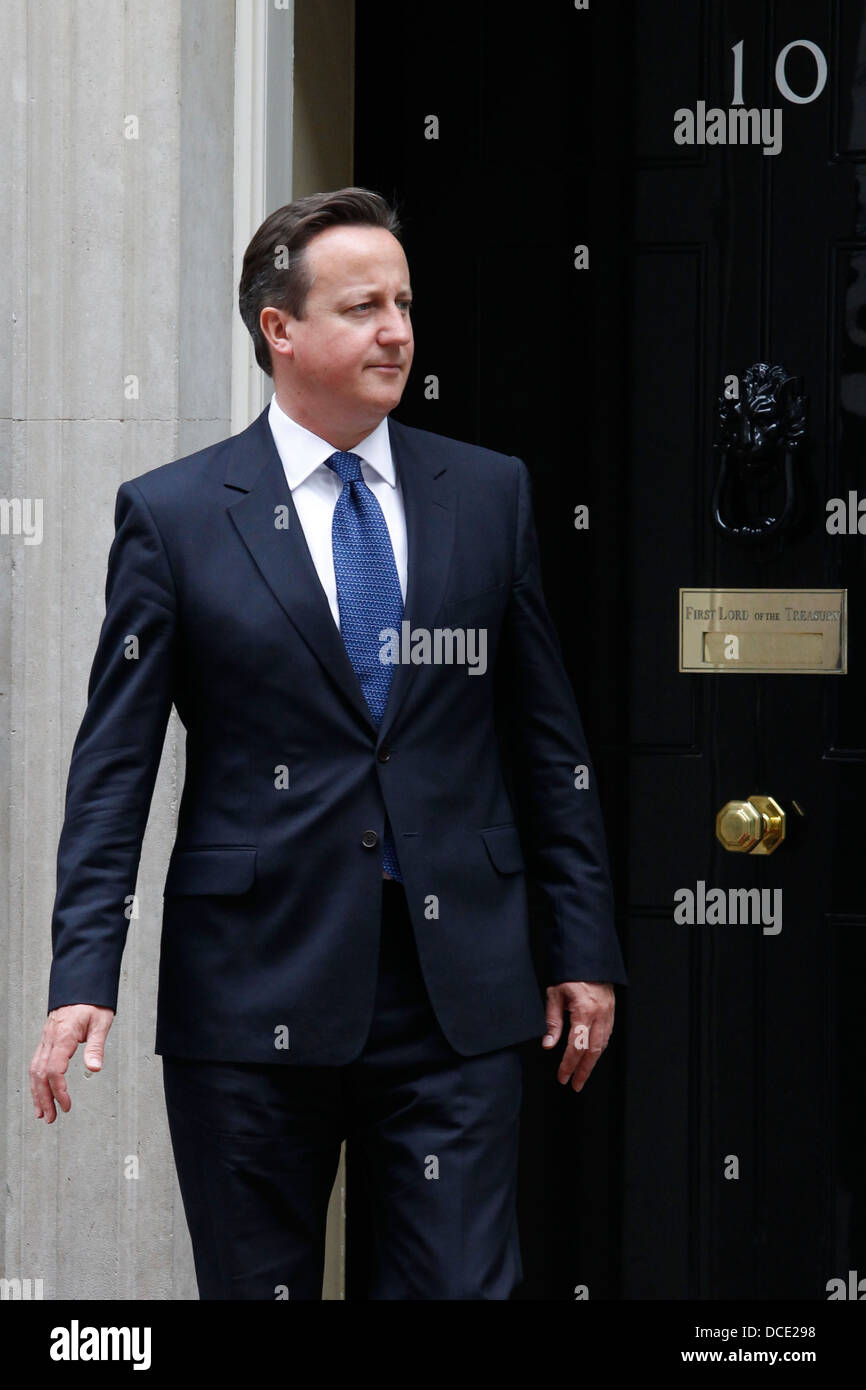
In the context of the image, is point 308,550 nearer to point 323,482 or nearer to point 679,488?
point 323,482

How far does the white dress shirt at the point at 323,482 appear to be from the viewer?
2.54 metres

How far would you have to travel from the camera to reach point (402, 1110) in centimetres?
246

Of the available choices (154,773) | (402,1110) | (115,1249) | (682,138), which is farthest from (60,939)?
(682,138)

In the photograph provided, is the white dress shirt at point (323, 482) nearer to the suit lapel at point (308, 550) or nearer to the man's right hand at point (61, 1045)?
the suit lapel at point (308, 550)

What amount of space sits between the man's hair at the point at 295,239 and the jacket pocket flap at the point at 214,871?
81cm

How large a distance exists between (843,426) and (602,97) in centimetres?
87

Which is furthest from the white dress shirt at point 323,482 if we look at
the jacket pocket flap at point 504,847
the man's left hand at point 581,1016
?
the man's left hand at point 581,1016

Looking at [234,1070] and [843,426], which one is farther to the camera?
[843,426]

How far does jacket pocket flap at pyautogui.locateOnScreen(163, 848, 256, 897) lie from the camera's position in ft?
7.97

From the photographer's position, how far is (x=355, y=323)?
8.11 ft
